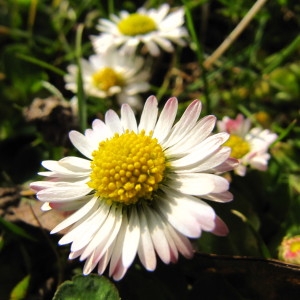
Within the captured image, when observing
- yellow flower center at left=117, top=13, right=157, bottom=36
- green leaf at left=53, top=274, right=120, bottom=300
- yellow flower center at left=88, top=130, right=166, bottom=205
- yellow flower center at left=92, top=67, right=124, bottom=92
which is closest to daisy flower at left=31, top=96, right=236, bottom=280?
yellow flower center at left=88, top=130, right=166, bottom=205

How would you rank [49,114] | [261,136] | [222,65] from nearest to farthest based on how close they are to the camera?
[261,136]
[49,114]
[222,65]

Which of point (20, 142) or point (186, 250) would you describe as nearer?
point (186, 250)

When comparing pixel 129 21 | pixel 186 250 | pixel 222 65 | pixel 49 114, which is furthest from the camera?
pixel 129 21

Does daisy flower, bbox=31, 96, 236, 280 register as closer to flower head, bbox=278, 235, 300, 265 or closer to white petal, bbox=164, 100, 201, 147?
white petal, bbox=164, 100, 201, 147

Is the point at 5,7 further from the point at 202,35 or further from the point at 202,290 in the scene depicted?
the point at 202,290

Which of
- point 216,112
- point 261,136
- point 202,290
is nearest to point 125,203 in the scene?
point 202,290

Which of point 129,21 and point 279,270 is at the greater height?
point 129,21

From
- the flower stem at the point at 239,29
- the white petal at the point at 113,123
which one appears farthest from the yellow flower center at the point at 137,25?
the white petal at the point at 113,123

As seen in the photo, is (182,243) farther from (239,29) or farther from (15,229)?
(239,29)
